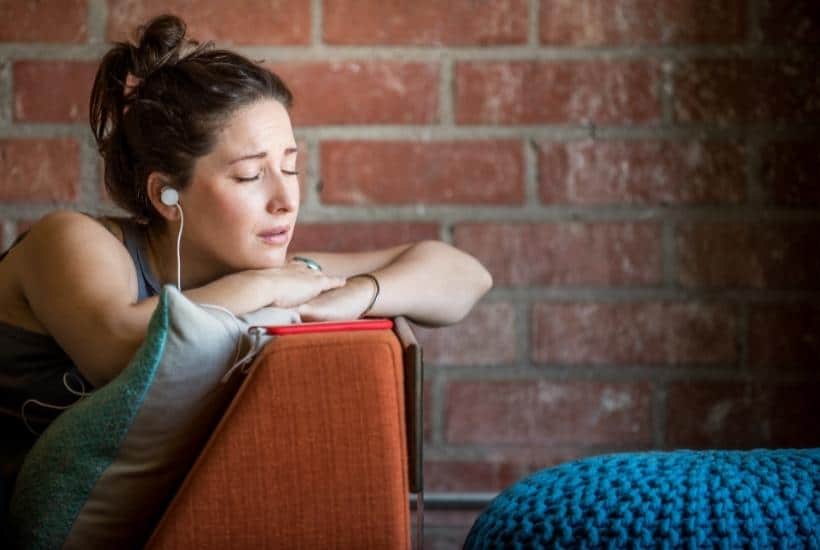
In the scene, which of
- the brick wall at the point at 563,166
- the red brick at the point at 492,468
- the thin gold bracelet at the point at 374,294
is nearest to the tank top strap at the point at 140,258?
the thin gold bracelet at the point at 374,294

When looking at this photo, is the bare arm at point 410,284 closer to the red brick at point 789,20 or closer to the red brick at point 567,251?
the red brick at point 567,251

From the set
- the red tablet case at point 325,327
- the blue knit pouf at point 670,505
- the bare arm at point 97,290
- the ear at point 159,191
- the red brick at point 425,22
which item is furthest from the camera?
the red brick at point 425,22

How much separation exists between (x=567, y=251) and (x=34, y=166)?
0.83 m

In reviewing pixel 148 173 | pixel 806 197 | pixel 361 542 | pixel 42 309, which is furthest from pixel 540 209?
pixel 361 542

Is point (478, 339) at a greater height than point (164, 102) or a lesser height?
lesser

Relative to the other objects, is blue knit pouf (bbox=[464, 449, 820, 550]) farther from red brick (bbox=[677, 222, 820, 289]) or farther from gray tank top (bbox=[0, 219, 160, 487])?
red brick (bbox=[677, 222, 820, 289])

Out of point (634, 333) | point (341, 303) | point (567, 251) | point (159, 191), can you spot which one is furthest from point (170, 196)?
point (634, 333)

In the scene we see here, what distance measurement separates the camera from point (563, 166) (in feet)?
5.21

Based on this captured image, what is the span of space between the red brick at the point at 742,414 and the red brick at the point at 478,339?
0.89 ft

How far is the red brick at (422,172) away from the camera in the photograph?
1.58 metres

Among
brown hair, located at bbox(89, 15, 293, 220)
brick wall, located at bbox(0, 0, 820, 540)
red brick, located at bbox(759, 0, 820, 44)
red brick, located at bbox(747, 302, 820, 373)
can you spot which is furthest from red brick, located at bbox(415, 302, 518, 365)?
red brick, located at bbox(759, 0, 820, 44)

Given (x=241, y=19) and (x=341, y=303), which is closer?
(x=341, y=303)

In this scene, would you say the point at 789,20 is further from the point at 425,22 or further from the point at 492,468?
the point at 492,468

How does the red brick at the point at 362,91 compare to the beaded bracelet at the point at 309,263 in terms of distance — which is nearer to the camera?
the beaded bracelet at the point at 309,263
